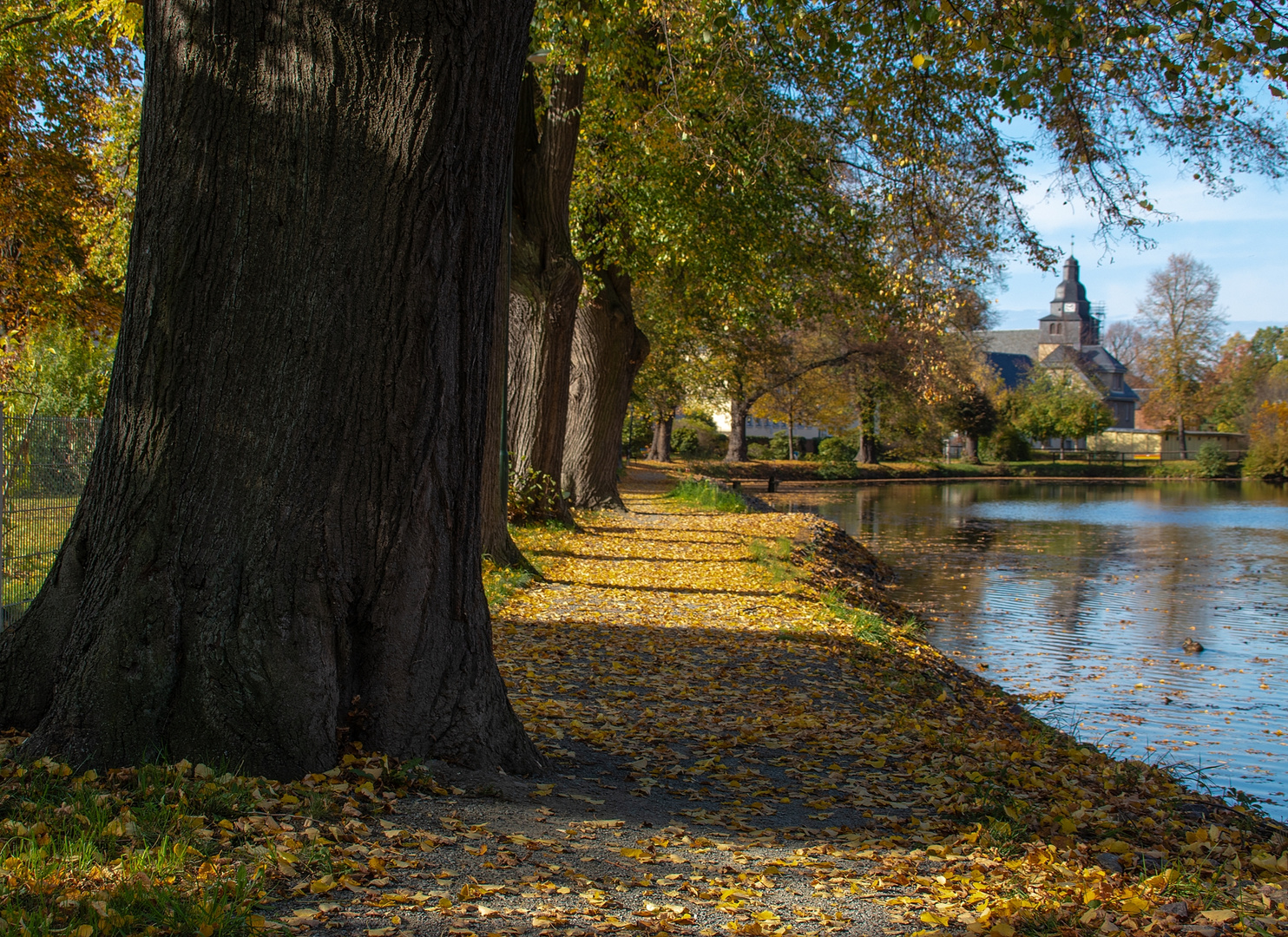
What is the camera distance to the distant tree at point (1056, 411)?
63.3 m

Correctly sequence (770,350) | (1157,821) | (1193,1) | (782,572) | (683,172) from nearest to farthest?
1. (1157,821)
2. (1193,1)
3. (782,572)
4. (683,172)
5. (770,350)

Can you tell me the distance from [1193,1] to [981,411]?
50605 mm

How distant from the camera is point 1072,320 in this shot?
116 metres

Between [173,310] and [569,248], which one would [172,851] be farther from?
[569,248]

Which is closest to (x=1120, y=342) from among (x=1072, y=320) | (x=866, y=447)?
(x=1072, y=320)

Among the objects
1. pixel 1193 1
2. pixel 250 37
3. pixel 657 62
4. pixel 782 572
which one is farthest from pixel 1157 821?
pixel 657 62

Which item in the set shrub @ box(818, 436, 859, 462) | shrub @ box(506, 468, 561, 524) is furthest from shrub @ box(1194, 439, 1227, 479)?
shrub @ box(506, 468, 561, 524)

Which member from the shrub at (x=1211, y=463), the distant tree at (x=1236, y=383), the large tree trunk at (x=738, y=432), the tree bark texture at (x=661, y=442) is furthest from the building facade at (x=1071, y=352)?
the tree bark texture at (x=661, y=442)

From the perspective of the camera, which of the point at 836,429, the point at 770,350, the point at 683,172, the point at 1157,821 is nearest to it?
the point at 1157,821

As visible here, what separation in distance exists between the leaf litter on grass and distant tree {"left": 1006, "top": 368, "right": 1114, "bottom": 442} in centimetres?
5822

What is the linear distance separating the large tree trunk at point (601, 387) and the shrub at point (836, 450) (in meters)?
31.4

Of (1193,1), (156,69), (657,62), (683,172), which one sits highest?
(657,62)

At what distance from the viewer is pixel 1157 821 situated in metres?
4.82

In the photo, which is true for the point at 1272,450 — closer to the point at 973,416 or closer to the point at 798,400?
the point at 973,416
